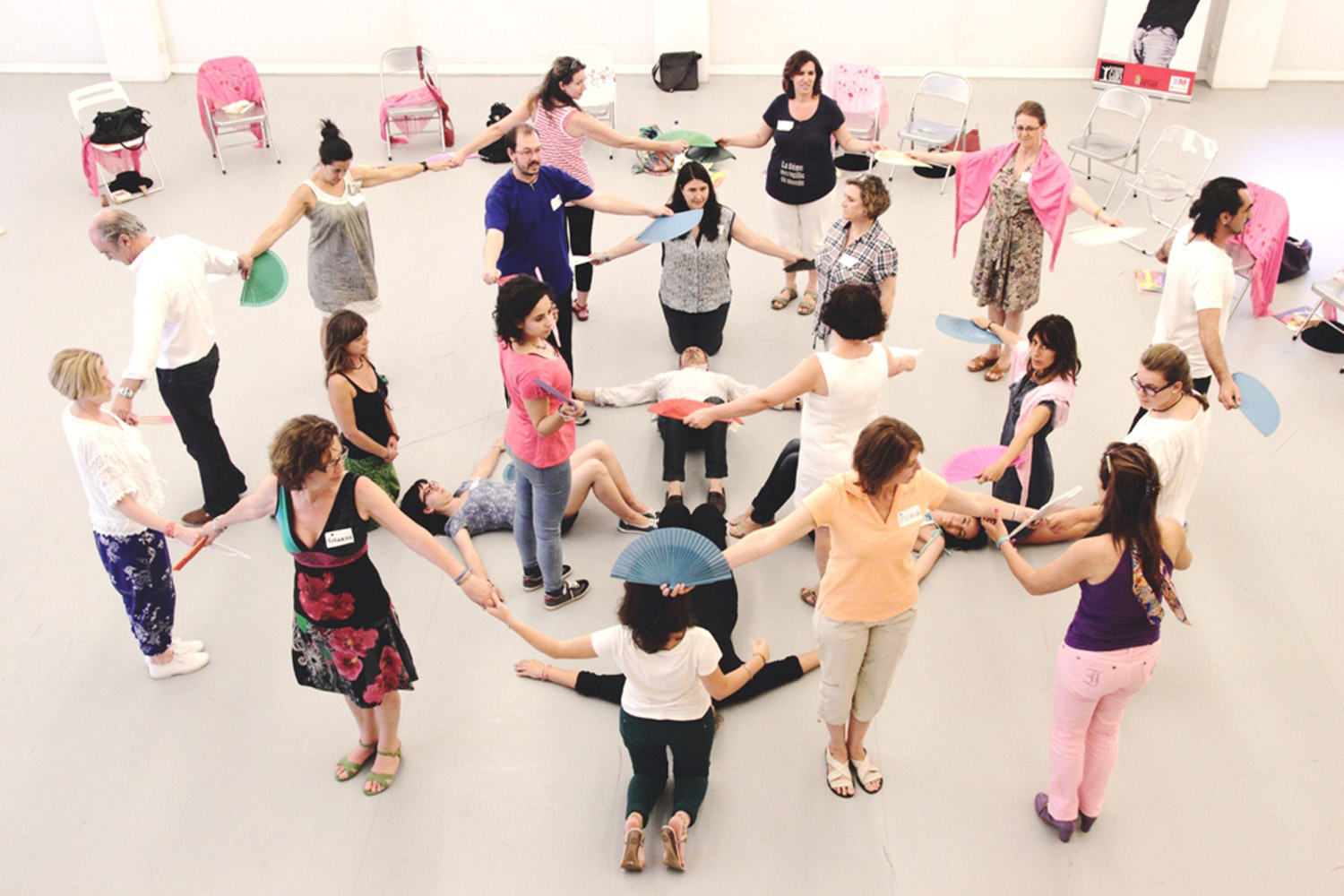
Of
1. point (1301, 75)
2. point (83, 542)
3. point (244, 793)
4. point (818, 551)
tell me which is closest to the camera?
point (244, 793)

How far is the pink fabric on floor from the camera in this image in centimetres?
670

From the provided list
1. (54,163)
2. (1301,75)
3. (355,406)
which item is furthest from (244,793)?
(1301,75)

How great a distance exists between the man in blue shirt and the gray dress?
0.80 m

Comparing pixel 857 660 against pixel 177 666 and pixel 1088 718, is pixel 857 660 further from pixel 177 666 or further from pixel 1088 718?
pixel 177 666

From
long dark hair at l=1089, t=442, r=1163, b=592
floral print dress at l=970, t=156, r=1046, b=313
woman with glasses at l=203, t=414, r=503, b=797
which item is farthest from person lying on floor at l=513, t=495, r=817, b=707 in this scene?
floral print dress at l=970, t=156, r=1046, b=313

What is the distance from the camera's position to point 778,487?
4938 millimetres

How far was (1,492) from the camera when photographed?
5.45m

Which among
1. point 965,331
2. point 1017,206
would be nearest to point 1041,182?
point 1017,206

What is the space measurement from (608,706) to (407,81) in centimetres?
921

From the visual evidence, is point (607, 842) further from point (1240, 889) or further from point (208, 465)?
point (208, 465)

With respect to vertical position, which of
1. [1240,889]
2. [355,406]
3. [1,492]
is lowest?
[1240,889]

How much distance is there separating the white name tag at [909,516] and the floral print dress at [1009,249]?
3097 millimetres

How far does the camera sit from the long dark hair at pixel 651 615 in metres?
3.11

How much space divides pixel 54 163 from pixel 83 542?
5986mm
